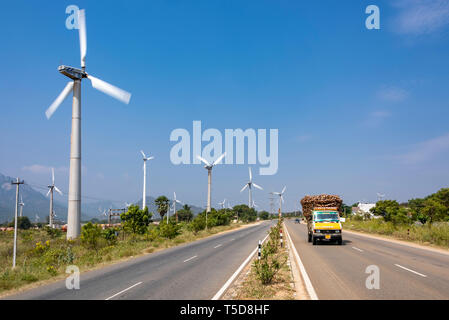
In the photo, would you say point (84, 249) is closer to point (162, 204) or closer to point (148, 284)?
point (148, 284)

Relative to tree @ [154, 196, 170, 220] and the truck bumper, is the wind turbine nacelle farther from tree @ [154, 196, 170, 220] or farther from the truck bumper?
tree @ [154, 196, 170, 220]

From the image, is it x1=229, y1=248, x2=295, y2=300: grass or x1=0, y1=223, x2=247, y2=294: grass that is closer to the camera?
x1=229, y1=248, x2=295, y2=300: grass

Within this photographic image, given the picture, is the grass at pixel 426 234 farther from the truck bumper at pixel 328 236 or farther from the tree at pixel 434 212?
the tree at pixel 434 212

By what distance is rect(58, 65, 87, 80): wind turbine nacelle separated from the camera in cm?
3347

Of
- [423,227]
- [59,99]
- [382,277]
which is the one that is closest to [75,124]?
[59,99]

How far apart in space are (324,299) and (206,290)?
3.59m

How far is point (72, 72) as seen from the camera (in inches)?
1344

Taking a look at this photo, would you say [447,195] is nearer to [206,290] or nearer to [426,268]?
[426,268]

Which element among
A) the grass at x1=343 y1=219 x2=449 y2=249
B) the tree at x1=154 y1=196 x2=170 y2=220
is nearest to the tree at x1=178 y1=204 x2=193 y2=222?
the tree at x1=154 y1=196 x2=170 y2=220

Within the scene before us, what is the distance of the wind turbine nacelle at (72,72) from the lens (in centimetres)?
3347

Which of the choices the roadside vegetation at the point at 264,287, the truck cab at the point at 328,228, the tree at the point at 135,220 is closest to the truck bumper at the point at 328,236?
the truck cab at the point at 328,228

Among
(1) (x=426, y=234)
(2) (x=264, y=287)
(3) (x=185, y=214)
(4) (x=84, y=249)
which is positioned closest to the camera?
(2) (x=264, y=287)

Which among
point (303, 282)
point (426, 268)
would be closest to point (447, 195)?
point (426, 268)
